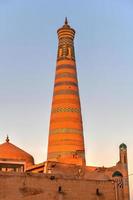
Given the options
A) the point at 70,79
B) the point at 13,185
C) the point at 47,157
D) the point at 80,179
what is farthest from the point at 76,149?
the point at 13,185

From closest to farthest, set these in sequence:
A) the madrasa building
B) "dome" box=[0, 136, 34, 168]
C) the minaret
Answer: the madrasa building < "dome" box=[0, 136, 34, 168] < the minaret

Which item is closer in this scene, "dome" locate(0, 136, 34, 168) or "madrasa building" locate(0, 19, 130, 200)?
"madrasa building" locate(0, 19, 130, 200)

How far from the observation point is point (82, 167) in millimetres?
26969

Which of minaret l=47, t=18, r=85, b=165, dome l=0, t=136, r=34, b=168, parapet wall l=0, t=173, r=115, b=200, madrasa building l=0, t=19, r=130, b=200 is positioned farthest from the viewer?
minaret l=47, t=18, r=85, b=165

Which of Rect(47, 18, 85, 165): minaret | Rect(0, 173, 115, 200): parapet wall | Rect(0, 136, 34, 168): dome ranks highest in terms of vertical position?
Rect(47, 18, 85, 165): minaret

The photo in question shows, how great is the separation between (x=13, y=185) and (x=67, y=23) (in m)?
16.0

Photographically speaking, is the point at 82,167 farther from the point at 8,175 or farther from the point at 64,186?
the point at 8,175

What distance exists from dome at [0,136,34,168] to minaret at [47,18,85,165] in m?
2.44

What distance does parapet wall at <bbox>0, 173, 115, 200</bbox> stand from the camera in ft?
69.5

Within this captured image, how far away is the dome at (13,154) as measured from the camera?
26.3 meters

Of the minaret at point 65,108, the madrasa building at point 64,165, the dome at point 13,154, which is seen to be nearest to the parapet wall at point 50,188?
the madrasa building at point 64,165

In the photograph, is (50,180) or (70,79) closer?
(50,180)

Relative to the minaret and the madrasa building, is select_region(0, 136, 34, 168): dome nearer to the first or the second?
the madrasa building

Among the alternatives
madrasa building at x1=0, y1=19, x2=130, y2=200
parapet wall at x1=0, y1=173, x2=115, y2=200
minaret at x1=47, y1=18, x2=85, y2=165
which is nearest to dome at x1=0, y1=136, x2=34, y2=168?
madrasa building at x1=0, y1=19, x2=130, y2=200
